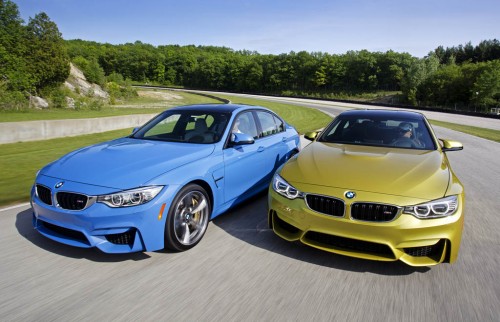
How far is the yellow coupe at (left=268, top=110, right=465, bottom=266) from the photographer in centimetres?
313

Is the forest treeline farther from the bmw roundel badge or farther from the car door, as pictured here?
the bmw roundel badge

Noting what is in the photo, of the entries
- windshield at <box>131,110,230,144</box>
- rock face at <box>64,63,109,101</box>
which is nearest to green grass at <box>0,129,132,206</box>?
windshield at <box>131,110,230,144</box>

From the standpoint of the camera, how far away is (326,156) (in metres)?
4.30

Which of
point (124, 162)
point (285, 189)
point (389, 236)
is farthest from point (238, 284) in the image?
point (124, 162)

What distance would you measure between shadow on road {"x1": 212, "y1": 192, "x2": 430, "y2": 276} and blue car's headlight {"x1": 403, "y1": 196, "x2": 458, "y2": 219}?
2.12 feet

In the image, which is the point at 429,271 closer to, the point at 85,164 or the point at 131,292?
the point at 131,292

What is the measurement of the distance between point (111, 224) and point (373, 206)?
2.42 meters

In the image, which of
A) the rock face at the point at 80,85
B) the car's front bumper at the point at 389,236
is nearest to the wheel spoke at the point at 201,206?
the car's front bumper at the point at 389,236

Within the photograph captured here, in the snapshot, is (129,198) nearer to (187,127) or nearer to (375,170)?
(187,127)

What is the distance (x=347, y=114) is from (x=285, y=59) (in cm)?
11211

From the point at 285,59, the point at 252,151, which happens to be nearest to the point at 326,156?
the point at 252,151

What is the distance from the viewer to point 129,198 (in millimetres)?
3285

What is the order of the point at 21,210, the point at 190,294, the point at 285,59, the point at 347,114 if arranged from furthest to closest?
the point at 285,59 < the point at 347,114 < the point at 21,210 < the point at 190,294

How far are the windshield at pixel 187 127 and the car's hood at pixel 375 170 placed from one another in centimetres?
120
